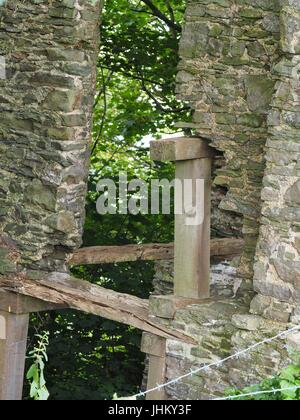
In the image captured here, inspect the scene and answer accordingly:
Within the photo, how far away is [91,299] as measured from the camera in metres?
7.75

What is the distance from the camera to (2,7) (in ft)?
25.8

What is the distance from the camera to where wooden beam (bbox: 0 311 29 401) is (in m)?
8.15

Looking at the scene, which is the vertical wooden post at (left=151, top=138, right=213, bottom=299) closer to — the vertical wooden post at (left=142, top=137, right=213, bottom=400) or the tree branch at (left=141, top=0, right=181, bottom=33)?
the vertical wooden post at (left=142, top=137, right=213, bottom=400)

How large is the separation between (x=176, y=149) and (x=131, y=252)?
1819 mm

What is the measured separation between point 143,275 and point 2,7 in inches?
147

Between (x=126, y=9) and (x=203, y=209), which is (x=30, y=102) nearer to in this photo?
(x=203, y=209)

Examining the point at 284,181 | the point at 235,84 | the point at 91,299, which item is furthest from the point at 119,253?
the point at 284,181

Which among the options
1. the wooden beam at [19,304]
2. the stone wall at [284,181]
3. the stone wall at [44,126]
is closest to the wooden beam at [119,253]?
the stone wall at [44,126]

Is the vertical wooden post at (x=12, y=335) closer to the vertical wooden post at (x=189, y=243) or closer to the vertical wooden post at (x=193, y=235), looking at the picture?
the vertical wooden post at (x=189, y=243)

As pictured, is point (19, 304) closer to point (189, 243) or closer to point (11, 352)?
point (11, 352)

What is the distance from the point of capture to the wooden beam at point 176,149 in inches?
270

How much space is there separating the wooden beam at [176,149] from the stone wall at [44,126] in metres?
1.11
